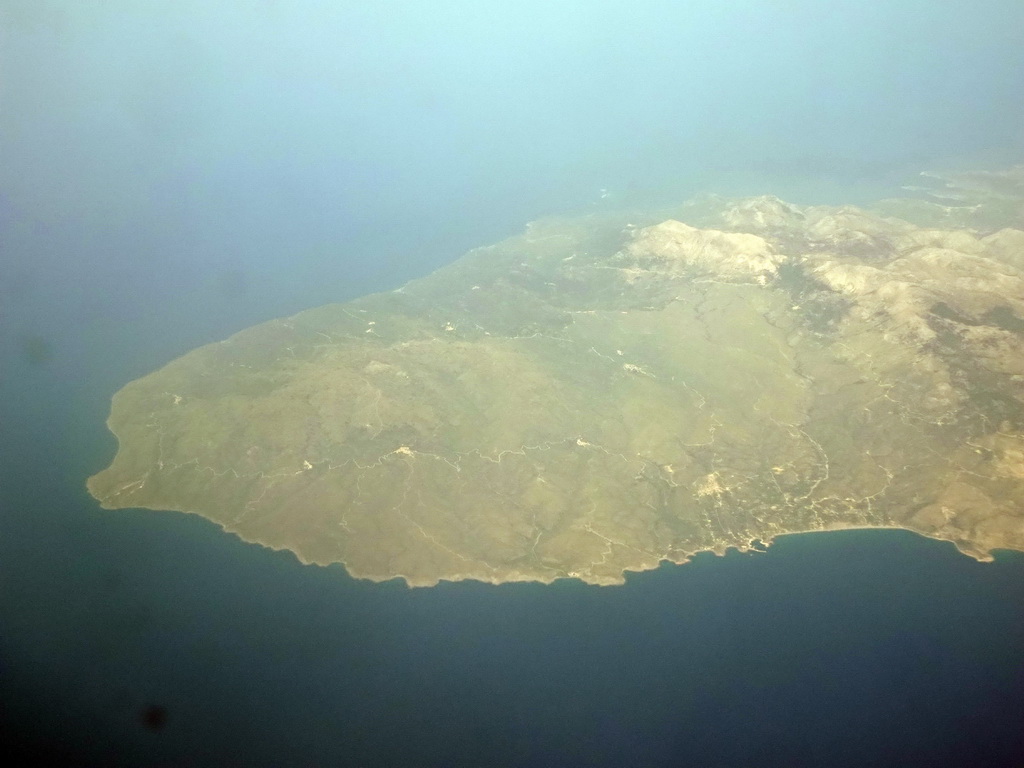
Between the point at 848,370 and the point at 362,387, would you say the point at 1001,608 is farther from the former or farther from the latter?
the point at 362,387

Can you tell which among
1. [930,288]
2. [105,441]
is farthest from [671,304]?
[105,441]

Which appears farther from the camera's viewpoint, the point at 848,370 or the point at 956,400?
the point at 848,370

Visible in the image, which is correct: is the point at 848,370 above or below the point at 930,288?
below

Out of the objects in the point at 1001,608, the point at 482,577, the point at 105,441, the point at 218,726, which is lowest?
the point at 1001,608

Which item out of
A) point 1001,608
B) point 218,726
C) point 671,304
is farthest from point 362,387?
point 1001,608

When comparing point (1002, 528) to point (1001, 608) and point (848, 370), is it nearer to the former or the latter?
point (1001, 608)

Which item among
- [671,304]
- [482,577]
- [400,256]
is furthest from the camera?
[400,256]

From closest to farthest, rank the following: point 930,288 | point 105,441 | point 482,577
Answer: point 482,577
point 105,441
point 930,288
